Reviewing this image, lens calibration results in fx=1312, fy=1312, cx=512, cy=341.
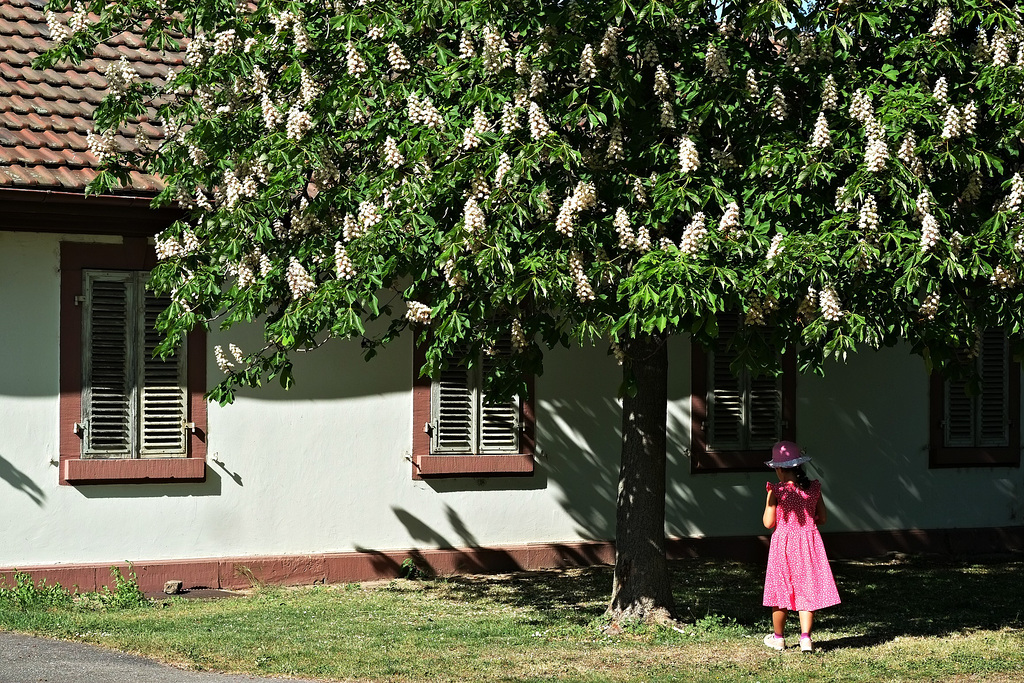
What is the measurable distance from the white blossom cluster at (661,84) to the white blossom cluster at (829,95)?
0.88 metres

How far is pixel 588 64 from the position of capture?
24.5 ft

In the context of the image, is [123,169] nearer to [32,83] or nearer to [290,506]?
[32,83]

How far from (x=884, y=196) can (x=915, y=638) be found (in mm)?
3430

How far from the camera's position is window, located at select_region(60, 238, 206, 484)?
410 inches

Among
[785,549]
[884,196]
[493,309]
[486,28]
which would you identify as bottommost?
[785,549]

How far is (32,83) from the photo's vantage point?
434 inches

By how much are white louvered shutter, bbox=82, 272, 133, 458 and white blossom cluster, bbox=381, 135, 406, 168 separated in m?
3.96

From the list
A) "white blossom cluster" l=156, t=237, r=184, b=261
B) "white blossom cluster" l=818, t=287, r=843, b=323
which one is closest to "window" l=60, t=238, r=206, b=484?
"white blossom cluster" l=156, t=237, r=184, b=261

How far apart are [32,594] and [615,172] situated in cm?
557

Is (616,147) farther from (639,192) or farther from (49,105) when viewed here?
(49,105)

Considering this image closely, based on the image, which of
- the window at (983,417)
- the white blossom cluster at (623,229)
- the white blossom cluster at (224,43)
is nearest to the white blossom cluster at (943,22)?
the white blossom cluster at (623,229)

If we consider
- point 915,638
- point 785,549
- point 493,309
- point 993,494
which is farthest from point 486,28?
point 993,494

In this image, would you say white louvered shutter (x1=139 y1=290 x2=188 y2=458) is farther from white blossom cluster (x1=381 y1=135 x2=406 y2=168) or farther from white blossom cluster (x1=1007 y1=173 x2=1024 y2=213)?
white blossom cluster (x1=1007 y1=173 x2=1024 y2=213)

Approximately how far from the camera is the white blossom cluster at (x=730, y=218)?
23.1ft
